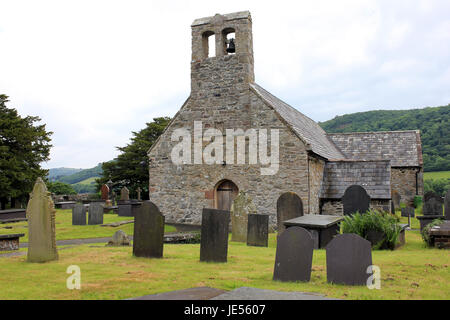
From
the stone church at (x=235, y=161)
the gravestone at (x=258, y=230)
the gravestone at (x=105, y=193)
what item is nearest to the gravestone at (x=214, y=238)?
the gravestone at (x=258, y=230)

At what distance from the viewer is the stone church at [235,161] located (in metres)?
16.5

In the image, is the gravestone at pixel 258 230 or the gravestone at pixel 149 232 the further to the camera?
the gravestone at pixel 258 230

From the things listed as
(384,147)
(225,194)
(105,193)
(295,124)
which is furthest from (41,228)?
(384,147)

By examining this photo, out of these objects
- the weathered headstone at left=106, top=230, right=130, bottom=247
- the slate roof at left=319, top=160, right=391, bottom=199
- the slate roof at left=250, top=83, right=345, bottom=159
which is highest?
the slate roof at left=250, top=83, right=345, bottom=159

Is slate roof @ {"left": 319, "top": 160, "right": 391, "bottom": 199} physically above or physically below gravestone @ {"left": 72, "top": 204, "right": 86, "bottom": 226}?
above

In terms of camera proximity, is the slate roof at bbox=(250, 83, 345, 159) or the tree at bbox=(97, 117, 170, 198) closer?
the slate roof at bbox=(250, 83, 345, 159)

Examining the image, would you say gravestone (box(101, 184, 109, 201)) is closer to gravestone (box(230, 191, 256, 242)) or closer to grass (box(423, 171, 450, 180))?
gravestone (box(230, 191, 256, 242))

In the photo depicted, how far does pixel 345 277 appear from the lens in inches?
244

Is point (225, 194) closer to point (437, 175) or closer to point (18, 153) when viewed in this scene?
point (18, 153)

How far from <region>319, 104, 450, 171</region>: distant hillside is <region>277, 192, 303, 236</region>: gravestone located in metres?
45.1

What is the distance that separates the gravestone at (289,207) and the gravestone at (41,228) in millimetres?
7581

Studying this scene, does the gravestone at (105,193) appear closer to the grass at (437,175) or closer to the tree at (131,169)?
the tree at (131,169)

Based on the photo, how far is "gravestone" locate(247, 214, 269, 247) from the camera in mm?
12023

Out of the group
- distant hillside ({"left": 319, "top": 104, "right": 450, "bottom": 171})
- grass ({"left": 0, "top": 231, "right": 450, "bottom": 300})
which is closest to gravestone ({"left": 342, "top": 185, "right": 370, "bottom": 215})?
grass ({"left": 0, "top": 231, "right": 450, "bottom": 300})
